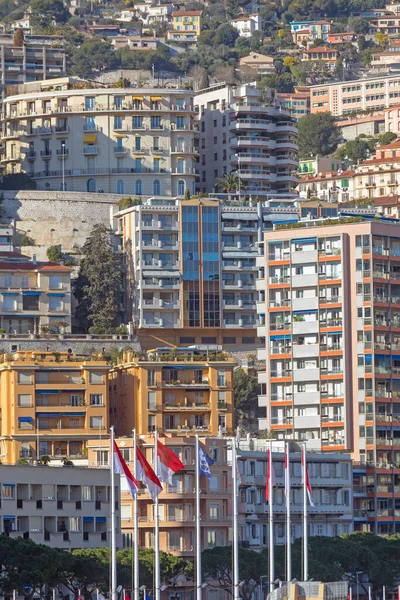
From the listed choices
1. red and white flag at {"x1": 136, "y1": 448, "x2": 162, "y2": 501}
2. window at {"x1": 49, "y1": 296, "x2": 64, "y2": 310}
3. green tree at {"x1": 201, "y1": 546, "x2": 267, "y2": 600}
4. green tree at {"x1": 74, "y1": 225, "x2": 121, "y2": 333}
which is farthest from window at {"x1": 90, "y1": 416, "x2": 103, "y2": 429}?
red and white flag at {"x1": 136, "y1": 448, "x2": 162, "y2": 501}

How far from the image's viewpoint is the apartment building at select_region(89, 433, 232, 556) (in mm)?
127181

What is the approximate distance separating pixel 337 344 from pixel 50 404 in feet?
71.5

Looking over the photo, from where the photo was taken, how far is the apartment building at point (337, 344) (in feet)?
494

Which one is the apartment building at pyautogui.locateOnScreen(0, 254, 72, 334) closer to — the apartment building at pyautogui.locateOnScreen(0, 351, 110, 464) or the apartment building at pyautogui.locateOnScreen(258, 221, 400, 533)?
the apartment building at pyautogui.locateOnScreen(0, 351, 110, 464)

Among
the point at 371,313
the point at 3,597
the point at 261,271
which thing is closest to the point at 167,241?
the point at 261,271

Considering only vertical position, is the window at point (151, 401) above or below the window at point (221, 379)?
below

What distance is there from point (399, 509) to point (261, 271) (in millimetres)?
24041

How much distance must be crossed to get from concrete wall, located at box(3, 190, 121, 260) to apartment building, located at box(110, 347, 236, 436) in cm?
3515

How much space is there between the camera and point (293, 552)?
4798 inches

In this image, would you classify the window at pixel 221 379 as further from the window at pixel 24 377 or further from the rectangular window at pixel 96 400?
the window at pixel 24 377

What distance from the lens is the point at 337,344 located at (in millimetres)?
154000

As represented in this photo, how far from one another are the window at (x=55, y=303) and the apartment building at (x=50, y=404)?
22.5m

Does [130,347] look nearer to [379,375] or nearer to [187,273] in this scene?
[187,273]

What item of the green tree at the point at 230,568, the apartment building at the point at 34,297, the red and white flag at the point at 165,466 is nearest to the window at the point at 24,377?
the apartment building at the point at 34,297
